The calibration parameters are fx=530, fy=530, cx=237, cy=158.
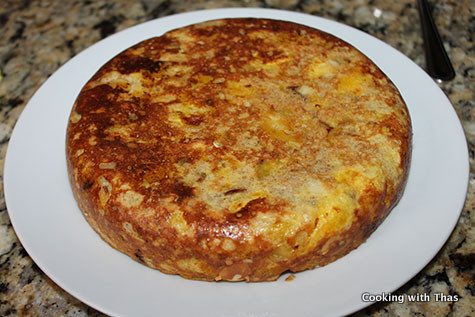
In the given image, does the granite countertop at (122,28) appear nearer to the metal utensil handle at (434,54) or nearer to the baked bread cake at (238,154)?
the metal utensil handle at (434,54)

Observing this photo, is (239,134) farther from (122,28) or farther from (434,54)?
(122,28)

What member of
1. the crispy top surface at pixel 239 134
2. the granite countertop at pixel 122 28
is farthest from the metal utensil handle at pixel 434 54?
the crispy top surface at pixel 239 134

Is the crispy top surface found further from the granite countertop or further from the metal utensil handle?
the metal utensil handle

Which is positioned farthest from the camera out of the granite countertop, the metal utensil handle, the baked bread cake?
the metal utensil handle

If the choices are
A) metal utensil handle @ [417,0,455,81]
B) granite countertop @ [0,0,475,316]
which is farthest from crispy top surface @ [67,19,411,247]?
metal utensil handle @ [417,0,455,81]

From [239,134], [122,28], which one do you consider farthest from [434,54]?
[122,28]

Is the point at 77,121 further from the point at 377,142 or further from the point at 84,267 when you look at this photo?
the point at 377,142

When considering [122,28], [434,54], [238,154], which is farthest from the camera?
[122,28]
